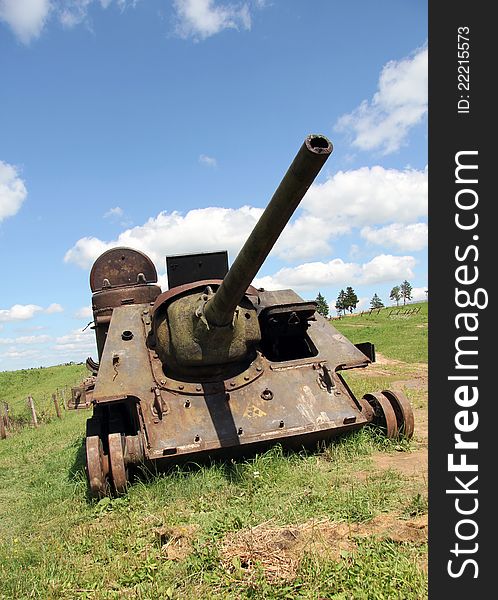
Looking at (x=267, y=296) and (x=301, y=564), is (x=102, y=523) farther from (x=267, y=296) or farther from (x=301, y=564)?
(x=267, y=296)

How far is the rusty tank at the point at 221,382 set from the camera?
5.89 meters

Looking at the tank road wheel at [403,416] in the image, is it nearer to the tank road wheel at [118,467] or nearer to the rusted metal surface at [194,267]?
the rusted metal surface at [194,267]

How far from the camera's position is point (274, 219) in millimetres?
4609

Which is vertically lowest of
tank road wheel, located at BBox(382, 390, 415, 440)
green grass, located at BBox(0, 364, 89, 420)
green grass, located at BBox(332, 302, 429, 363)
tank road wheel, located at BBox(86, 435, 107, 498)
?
green grass, located at BBox(0, 364, 89, 420)

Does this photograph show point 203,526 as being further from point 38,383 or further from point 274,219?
point 38,383

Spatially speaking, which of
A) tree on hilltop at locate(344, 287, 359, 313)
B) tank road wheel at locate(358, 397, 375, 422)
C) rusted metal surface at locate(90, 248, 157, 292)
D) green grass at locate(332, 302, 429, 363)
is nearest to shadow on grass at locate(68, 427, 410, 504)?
tank road wheel at locate(358, 397, 375, 422)

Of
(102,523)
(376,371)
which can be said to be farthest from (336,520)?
(376,371)

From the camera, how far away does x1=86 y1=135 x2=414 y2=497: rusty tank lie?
19.3ft

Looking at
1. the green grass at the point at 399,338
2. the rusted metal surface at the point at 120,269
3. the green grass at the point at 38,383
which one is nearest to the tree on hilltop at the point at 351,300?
the green grass at the point at 399,338

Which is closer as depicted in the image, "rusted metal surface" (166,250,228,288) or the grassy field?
the grassy field

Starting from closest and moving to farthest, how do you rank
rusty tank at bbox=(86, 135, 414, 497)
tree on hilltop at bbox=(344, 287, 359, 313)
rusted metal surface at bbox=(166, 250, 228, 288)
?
rusty tank at bbox=(86, 135, 414, 497) → rusted metal surface at bbox=(166, 250, 228, 288) → tree on hilltop at bbox=(344, 287, 359, 313)

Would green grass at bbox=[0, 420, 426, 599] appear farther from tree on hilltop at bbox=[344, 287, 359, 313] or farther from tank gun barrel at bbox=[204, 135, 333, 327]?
tree on hilltop at bbox=[344, 287, 359, 313]

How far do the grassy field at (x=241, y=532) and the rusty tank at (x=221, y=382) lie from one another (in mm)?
288

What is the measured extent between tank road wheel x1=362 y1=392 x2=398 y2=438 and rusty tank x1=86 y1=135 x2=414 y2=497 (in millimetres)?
16
